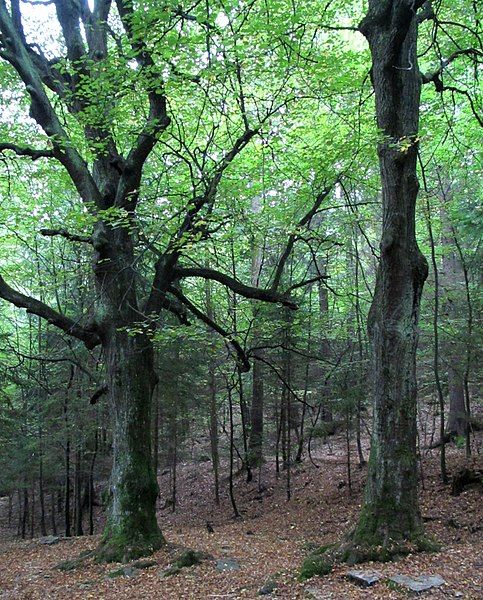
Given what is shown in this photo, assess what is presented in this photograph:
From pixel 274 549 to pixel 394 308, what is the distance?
4.62 m

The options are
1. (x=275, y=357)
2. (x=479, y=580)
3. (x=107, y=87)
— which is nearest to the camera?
(x=479, y=580)

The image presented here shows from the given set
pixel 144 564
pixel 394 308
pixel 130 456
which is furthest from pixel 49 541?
pixel 394 308

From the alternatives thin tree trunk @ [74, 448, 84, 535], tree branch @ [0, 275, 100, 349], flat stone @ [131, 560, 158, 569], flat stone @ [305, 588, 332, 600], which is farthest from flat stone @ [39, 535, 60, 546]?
flat stone @ [305, 588, 332, 600]

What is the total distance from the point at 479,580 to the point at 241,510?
906cm

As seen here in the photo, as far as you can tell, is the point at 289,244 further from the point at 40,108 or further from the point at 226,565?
the point at 226,565

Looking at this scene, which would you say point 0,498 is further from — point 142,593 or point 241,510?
point 142,593

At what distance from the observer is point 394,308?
5.65 m

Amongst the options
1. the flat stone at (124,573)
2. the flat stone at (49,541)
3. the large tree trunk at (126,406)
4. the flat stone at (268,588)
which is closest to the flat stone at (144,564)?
the flat stone at (124,573)

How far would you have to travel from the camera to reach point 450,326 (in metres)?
9.62

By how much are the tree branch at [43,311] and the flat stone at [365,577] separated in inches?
204

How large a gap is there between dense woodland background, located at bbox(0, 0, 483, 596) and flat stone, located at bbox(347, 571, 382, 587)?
4.04 m

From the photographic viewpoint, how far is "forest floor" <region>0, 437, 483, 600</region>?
4875 mm

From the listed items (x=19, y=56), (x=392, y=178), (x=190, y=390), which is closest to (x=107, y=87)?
(x=19, y=56)

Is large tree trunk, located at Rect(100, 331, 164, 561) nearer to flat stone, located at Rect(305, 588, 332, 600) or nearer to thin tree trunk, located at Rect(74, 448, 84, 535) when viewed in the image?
flat stone, located at Rect(305, 588, 332, 600)
